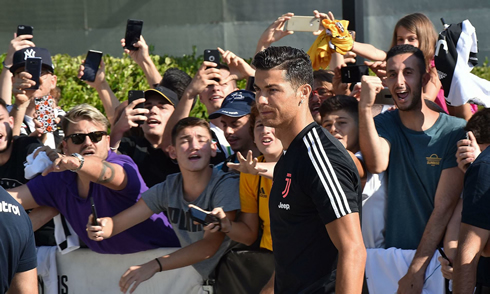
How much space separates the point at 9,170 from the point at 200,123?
184 cm

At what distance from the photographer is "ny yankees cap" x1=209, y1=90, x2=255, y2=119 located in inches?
225

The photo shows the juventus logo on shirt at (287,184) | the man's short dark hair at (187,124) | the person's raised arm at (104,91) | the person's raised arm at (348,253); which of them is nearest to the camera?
the person's raised arm at (348,253)

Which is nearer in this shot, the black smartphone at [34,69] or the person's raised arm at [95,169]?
the person's raised arm at [95,169]

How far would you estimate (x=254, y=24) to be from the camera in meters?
10.9

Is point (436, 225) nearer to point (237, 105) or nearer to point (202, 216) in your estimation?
point (202, 216)

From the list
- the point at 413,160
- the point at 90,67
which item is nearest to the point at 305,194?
the point at 413,160

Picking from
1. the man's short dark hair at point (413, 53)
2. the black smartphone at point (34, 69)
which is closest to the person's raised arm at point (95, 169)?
the black smartphone at point (34, 69)

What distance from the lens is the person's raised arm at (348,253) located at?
3.06 metres

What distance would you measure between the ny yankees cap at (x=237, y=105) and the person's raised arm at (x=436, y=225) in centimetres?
177

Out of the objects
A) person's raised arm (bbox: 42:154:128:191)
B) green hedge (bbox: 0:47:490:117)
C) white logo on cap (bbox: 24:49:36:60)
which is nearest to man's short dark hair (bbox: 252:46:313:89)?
person's raised arm (bbox: 42:154:128:191)

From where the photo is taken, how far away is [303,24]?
6.54m

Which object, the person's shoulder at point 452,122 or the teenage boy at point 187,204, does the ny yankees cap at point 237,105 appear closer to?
the teenage boy at point 187,204

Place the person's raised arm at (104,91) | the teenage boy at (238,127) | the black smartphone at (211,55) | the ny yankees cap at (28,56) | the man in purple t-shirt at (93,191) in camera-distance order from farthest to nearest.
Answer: the person's raised arm at (104,91) < the ny yankees cap at (28,56) < the black smartphone at (211,55) < the teenage boy at (238,127) < the man in purple t-shirt at (93,191)

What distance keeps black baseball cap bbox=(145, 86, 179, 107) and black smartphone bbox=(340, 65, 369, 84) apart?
1687 millimetres
